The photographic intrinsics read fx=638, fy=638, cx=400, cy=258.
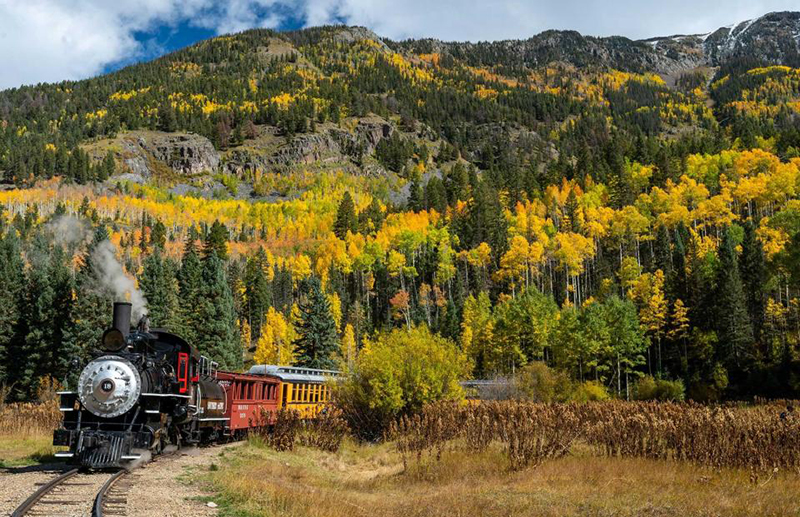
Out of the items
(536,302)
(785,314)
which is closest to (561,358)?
(536,302)

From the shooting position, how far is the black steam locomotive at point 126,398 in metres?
18.0

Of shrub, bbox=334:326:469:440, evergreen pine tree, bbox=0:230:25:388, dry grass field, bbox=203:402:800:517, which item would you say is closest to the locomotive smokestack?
dry grass field, bbox=203:402:800:517

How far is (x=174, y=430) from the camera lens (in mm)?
22266

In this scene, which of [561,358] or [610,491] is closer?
[610,491]

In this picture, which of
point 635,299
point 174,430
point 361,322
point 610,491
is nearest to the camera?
point 610,491

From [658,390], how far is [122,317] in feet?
170

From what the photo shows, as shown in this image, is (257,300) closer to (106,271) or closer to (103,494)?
(106,271)

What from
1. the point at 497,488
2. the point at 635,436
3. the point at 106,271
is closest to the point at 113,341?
the point at 497,488

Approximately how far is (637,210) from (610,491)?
91.7m

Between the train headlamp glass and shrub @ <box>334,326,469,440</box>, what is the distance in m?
16.6

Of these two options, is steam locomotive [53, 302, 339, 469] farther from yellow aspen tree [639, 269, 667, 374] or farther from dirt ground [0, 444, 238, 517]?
yellow aspen tree [639, 269, 667, 374]

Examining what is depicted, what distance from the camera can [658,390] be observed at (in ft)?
194

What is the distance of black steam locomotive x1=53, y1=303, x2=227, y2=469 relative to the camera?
18.0 metres

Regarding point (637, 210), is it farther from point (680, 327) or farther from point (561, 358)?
point (561, 358)
